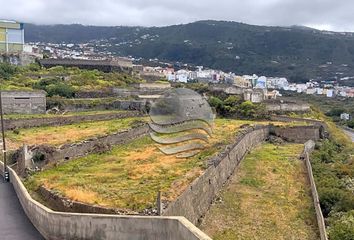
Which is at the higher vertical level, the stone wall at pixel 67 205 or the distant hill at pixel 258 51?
the distant hill at pixel 258 51

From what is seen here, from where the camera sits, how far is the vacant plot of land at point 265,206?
52.9ft

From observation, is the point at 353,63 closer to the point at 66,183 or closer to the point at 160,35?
the point at 160,35

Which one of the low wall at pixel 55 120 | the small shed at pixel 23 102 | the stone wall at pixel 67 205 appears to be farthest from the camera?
the small shed at pixel 23 102

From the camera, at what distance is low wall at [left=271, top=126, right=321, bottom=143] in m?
36.2

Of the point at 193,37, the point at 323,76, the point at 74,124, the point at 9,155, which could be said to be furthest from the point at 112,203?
the point at 193,37

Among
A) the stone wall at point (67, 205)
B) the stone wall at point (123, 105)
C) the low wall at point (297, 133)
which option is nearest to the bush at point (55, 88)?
the stone wall at point (123, 105)

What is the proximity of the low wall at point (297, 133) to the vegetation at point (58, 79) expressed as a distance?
16.2 metres

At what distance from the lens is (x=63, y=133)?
26844 millimetres

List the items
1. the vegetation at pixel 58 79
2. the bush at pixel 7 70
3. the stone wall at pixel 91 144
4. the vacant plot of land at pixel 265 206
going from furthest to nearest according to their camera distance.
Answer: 1. the bush at pixel 7 70
2. the vegetation at pixel 58 79
3. the stone wall at pixel 91 144
4. the vacant plot of land at pixel 265 206

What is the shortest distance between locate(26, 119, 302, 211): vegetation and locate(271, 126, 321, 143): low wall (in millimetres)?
12450

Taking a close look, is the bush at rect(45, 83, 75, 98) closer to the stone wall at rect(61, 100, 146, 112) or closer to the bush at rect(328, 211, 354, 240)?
the stone wall at rect(61, 100, 146, 112)

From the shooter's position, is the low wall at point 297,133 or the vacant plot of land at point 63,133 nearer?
the vacant plot of land at point 63,133

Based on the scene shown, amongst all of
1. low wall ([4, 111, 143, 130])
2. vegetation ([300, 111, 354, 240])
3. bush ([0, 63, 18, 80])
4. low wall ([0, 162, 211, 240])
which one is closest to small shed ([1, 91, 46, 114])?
low wall ([4, 111, 143, 130])

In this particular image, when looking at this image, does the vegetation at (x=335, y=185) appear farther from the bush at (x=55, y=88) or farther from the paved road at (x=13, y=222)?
the bush at (x=55, y=88)
